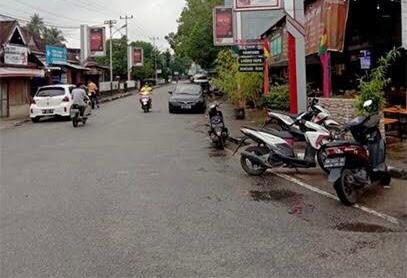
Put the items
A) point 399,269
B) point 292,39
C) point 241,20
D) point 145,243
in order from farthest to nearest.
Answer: point 241,20, point 292,39, point 145,243, point 399,269

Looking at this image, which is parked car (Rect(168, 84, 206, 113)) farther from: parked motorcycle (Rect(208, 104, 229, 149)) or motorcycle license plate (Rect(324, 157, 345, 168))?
motorcycle license plate (Rect(324, 157, 345, 168))

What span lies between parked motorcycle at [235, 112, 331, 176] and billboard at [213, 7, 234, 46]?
27.6 metres

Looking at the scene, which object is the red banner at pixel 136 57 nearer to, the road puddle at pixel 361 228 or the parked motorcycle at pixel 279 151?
the parked motorcycle at pixel 279 151

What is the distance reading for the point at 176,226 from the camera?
6.67m

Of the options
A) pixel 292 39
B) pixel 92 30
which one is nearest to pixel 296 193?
Result: pixel 292 39

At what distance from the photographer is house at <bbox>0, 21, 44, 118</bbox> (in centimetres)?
2806

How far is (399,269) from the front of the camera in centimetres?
508

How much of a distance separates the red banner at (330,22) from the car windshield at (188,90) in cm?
1199

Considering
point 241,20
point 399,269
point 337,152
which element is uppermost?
point 241,20

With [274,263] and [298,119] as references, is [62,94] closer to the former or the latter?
[298,119]

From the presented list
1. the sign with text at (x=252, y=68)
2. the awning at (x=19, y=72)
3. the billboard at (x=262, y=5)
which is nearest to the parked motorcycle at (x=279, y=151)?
the billboard at (x=262, y=5)

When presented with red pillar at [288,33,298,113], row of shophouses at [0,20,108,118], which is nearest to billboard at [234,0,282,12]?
red pillar at [288,33,298,113]

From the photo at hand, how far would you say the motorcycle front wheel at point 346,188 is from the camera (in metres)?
7.63

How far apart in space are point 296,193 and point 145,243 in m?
3.33
